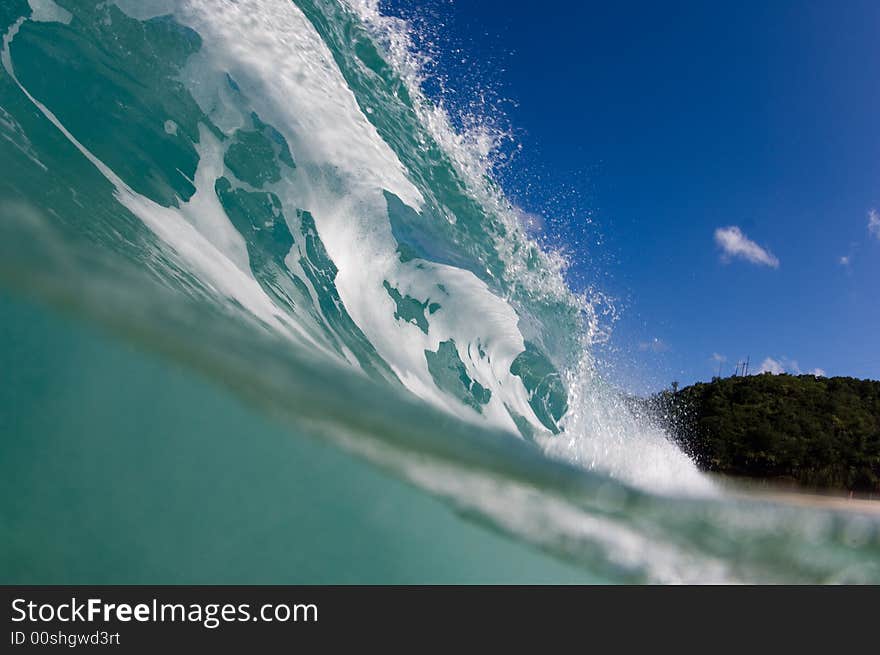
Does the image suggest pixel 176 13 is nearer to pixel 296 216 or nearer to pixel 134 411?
pixel 296 216

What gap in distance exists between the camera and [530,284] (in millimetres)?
6914

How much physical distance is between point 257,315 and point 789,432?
2338 centimetres

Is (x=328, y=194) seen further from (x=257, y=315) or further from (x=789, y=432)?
(x=789, y=432)

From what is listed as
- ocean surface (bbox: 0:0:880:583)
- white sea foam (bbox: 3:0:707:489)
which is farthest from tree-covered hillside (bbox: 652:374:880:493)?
white sea foam (bbox: 3:0:707:489)

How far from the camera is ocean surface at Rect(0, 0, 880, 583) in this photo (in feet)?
13.8

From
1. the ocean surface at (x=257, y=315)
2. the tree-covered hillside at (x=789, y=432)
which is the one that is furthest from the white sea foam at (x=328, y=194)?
the tree-covered hillside at (x=789, y=432)

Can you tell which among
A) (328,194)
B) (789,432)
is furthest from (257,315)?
(789,432)

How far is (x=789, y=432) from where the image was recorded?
2217 centimetres

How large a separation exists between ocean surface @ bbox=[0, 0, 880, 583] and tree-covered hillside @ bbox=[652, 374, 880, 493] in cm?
1553

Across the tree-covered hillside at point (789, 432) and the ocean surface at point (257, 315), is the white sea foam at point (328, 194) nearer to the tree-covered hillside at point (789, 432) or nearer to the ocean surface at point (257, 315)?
the ocean surface at point (257, 315)

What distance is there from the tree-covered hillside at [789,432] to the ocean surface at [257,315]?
15532mm

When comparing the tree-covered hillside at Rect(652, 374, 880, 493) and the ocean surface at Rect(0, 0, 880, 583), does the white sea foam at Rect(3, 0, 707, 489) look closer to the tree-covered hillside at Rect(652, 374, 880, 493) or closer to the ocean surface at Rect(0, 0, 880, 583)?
the ocean surface at Rect(0, 0, 880, 583)
